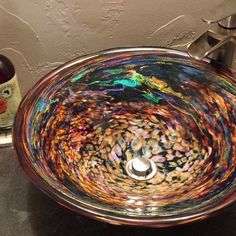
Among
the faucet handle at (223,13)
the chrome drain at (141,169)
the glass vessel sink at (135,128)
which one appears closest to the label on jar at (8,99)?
the glass vessel sink at (135,128)

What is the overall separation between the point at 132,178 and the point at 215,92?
0.21 metres

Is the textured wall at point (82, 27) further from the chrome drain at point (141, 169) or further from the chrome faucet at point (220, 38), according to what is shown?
the chrome drain at point (141, 169)

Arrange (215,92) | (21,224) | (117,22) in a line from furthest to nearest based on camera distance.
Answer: (117,22) < (215,92) < (21,224)

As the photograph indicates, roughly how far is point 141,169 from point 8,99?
266mm

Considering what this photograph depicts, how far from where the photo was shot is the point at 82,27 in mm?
924

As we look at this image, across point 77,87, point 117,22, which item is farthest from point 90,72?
point 117,22

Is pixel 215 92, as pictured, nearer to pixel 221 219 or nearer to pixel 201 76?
pixel 201 76

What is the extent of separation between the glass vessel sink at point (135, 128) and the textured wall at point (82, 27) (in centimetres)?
11

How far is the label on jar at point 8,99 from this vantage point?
82 centimetres

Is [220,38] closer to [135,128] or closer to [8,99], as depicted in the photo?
[135,128]

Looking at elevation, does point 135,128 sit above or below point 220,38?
below

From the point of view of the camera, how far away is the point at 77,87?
32.1 inches

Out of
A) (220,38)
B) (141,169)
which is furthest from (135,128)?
(220,38)

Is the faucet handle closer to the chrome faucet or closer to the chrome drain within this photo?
the chrome faucet
